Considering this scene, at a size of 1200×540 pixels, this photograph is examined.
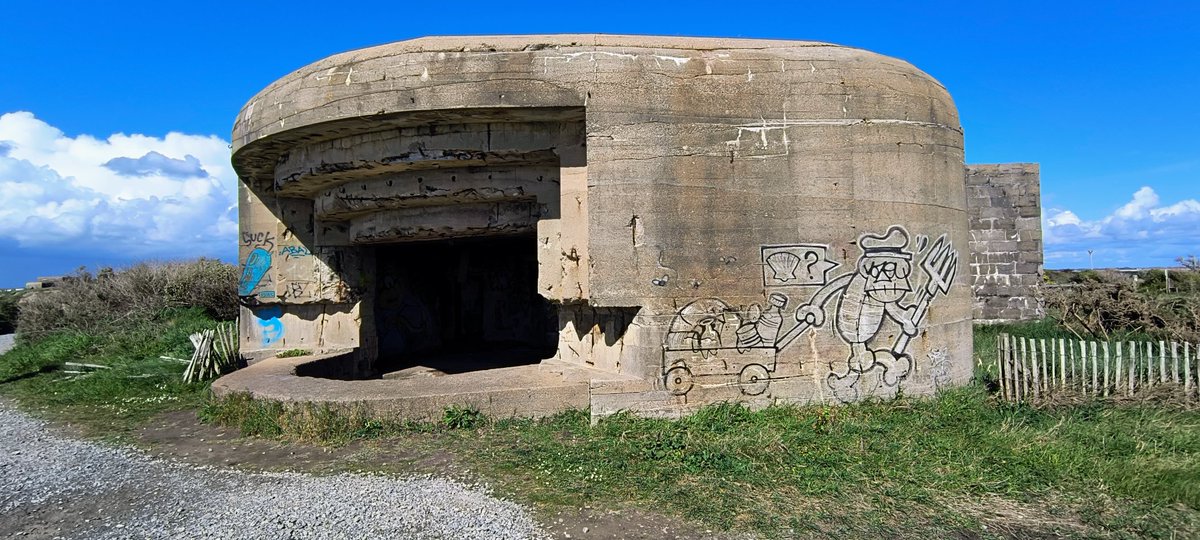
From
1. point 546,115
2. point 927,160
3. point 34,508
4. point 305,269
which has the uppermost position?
point 546,115

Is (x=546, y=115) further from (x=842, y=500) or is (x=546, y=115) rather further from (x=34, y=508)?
(x=34, y=508)

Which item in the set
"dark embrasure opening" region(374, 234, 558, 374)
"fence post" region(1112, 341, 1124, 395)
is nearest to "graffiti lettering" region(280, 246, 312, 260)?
"dark embrasure opening" region(374, 234, 558, 374)

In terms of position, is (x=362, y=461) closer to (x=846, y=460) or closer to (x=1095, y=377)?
(x=846, y=460)

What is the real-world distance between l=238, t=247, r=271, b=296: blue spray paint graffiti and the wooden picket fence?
30.5 feet

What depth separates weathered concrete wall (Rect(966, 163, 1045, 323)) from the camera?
1296cm

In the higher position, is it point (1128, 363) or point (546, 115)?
point (546, 115)

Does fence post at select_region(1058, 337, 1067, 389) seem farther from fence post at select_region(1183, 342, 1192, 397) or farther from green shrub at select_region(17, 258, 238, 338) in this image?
green shrub at select_region(17, 258, 238, 338)

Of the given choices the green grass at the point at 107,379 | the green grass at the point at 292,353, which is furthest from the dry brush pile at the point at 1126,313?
the green grass at the point at 107,379

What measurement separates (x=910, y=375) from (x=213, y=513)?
19.7 feet

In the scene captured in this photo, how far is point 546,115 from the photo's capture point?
640cm

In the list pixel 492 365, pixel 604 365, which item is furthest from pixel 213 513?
pixel 492 365

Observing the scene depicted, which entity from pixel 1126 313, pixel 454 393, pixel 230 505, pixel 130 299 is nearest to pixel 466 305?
pixel 454 393

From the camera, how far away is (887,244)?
21.1 ft

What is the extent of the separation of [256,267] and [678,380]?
6.66 meters
